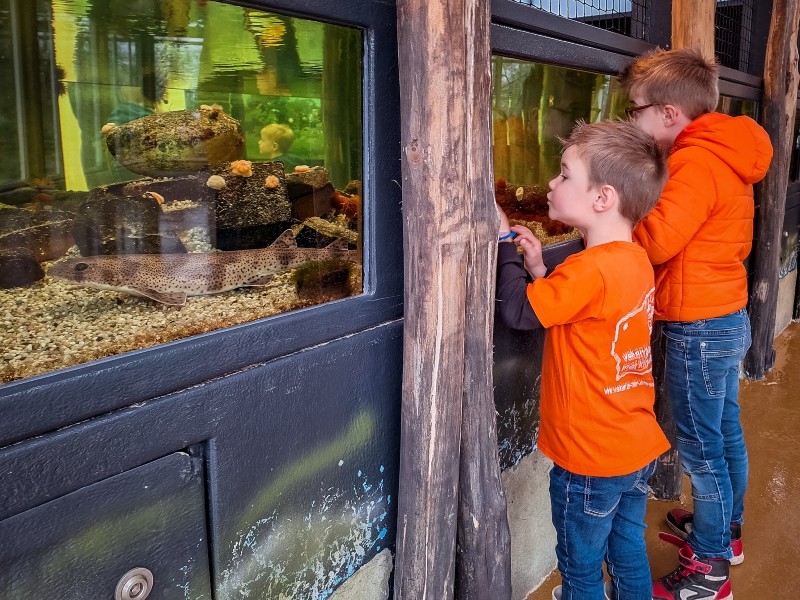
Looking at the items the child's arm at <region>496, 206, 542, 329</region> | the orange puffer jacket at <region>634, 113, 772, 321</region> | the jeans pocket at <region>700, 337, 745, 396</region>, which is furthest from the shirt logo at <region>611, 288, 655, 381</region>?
the jeans pocket at <region>700, 337, 745, 396</region>

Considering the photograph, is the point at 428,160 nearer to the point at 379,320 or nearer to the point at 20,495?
the point at 379,320

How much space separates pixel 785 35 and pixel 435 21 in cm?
454

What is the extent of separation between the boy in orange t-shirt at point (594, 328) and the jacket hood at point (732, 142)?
49cm

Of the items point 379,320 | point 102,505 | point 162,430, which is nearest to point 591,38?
point 379,320

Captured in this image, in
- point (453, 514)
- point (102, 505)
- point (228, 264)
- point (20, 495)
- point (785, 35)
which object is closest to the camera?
point (20, 495)

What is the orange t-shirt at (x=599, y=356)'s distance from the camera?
189cm

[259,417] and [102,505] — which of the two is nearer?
[102,505]

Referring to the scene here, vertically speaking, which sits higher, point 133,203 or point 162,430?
point 133,203

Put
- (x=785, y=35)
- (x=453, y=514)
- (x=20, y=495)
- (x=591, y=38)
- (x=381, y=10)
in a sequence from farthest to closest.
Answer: (x=785, y=35), (x=591, y=38), (x=453, y=514), (x=381, y=10), (x=20, y=495)

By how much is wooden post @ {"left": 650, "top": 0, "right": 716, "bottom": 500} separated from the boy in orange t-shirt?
58.4 inches

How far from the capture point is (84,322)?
136 cm

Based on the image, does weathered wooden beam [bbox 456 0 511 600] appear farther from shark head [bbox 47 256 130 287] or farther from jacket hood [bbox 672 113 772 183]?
jacket hood [bbox 672 113 772 183]

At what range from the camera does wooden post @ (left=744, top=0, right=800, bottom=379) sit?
198 inches

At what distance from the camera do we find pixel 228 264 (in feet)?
5.31
